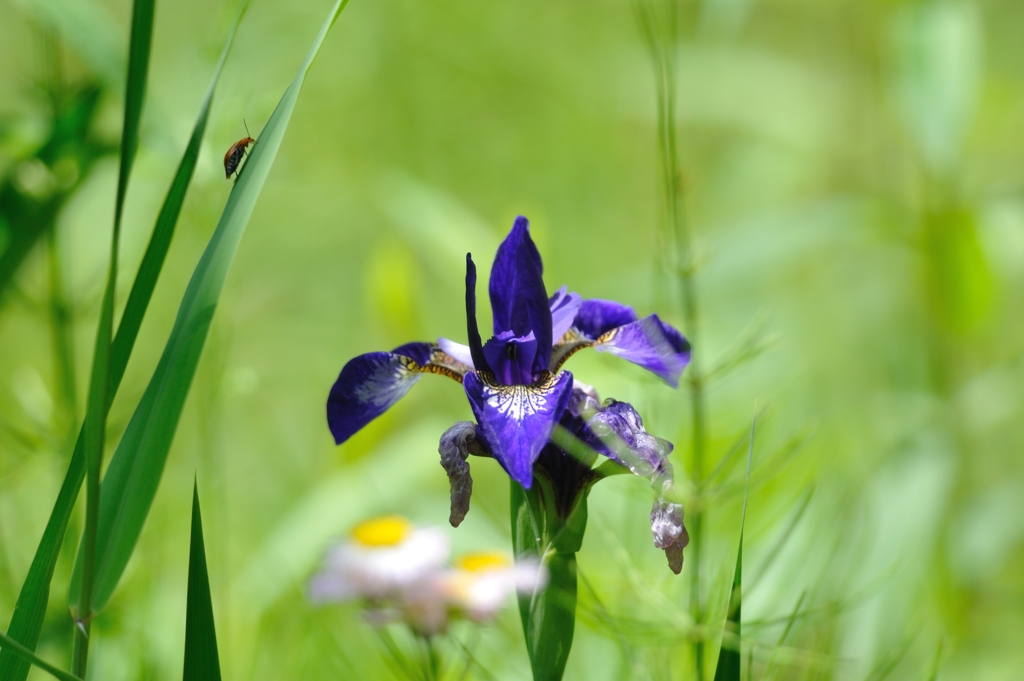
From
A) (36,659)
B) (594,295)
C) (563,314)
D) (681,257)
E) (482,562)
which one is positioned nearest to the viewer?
(36,659)

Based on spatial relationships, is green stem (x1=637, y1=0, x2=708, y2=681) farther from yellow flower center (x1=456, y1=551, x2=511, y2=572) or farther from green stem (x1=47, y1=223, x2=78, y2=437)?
green stem (x1=47, y1=223, x2=78, y2=437)

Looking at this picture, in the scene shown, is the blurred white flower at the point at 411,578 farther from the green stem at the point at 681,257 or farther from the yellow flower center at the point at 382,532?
the green stem at the point at 681,257

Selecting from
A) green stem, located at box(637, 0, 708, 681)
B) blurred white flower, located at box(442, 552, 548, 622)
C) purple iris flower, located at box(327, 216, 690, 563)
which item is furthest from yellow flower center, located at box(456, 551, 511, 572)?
purple iris flower, located at box(327, 216, 690, 563)

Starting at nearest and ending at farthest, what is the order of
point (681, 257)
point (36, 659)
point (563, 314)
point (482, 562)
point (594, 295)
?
point (36, 659)
point (563, 314)
point (681, 257)
point (482, 562)
point (594, 295)

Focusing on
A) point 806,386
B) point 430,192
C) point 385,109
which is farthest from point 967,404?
point 385,109

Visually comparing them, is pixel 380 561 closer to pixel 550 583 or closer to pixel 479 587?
pixel 479 587

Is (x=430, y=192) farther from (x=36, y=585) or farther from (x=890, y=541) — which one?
(x=36, y=585)

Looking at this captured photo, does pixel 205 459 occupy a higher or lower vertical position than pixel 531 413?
lower

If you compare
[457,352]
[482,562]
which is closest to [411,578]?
[482,562]
